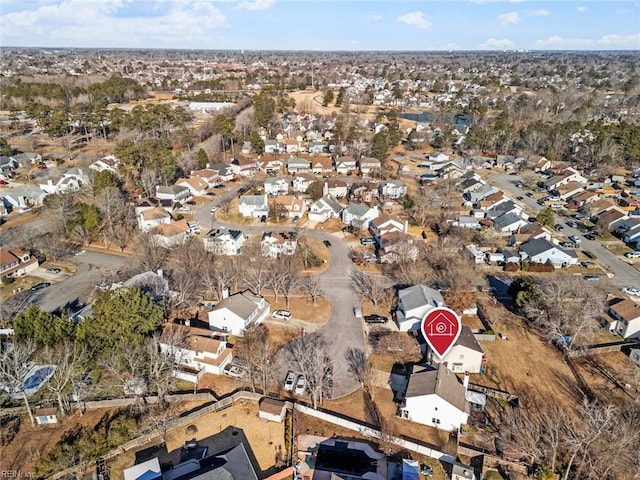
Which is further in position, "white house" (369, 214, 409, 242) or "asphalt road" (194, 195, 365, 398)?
"white house" (369, 214, 409, 242)

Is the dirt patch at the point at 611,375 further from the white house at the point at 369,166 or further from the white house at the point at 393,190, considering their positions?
the white house at the point at 369,166

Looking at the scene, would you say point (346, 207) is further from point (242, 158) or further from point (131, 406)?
point (131, 406)

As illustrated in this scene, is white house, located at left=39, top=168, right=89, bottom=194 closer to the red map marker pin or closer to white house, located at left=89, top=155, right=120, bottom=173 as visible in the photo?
white house, located at left=89, top=155, right=120, bottom=173

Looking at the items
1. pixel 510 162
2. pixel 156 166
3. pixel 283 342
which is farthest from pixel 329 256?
pixel 510 162

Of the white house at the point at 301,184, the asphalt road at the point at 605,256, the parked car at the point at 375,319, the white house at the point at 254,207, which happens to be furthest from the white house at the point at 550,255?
the white house at the point at 301,184

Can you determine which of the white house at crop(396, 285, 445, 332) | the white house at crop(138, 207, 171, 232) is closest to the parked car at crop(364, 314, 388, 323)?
the white house at crop(396, 285, 445, 332)

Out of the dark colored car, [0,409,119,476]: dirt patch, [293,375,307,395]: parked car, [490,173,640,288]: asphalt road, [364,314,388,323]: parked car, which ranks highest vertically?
[490,173,640,288]: asphalt road
